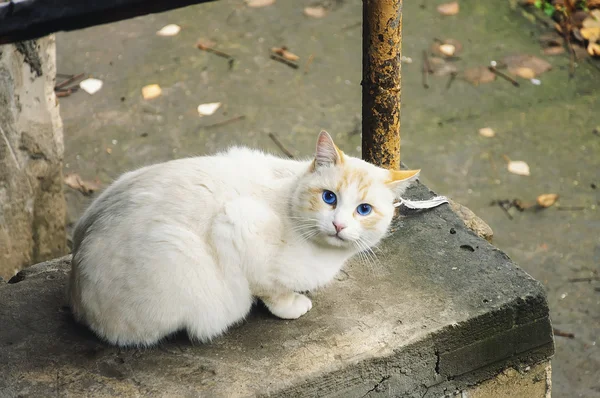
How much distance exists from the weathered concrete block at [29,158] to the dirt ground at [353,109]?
524 mm

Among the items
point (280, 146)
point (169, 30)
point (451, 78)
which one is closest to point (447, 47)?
point (451, 78)

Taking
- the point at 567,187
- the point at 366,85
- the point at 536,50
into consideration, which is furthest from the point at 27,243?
the point at 536,50

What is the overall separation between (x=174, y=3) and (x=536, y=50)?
12.4 feet

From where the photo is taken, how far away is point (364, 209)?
2135 millimetres

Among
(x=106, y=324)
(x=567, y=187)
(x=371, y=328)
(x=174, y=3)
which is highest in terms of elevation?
(x=174, y=3)

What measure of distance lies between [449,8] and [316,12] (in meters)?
0.94

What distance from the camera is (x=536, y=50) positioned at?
5090 mm

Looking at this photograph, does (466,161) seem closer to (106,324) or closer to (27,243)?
(27,243)

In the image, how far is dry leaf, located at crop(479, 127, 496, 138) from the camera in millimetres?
4512

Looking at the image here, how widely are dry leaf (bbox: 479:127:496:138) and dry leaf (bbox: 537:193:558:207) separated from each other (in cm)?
55

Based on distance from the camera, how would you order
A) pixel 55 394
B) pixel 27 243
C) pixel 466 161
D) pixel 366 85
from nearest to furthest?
pixel 55 394, pixel 366 85, pixel 27 243, pixel 466 161

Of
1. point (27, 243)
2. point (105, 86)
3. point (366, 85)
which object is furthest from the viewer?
point (105, 86)

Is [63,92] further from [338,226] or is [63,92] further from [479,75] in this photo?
[338,226]

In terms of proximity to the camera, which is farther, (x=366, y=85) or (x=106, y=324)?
(x=366, y=85)
